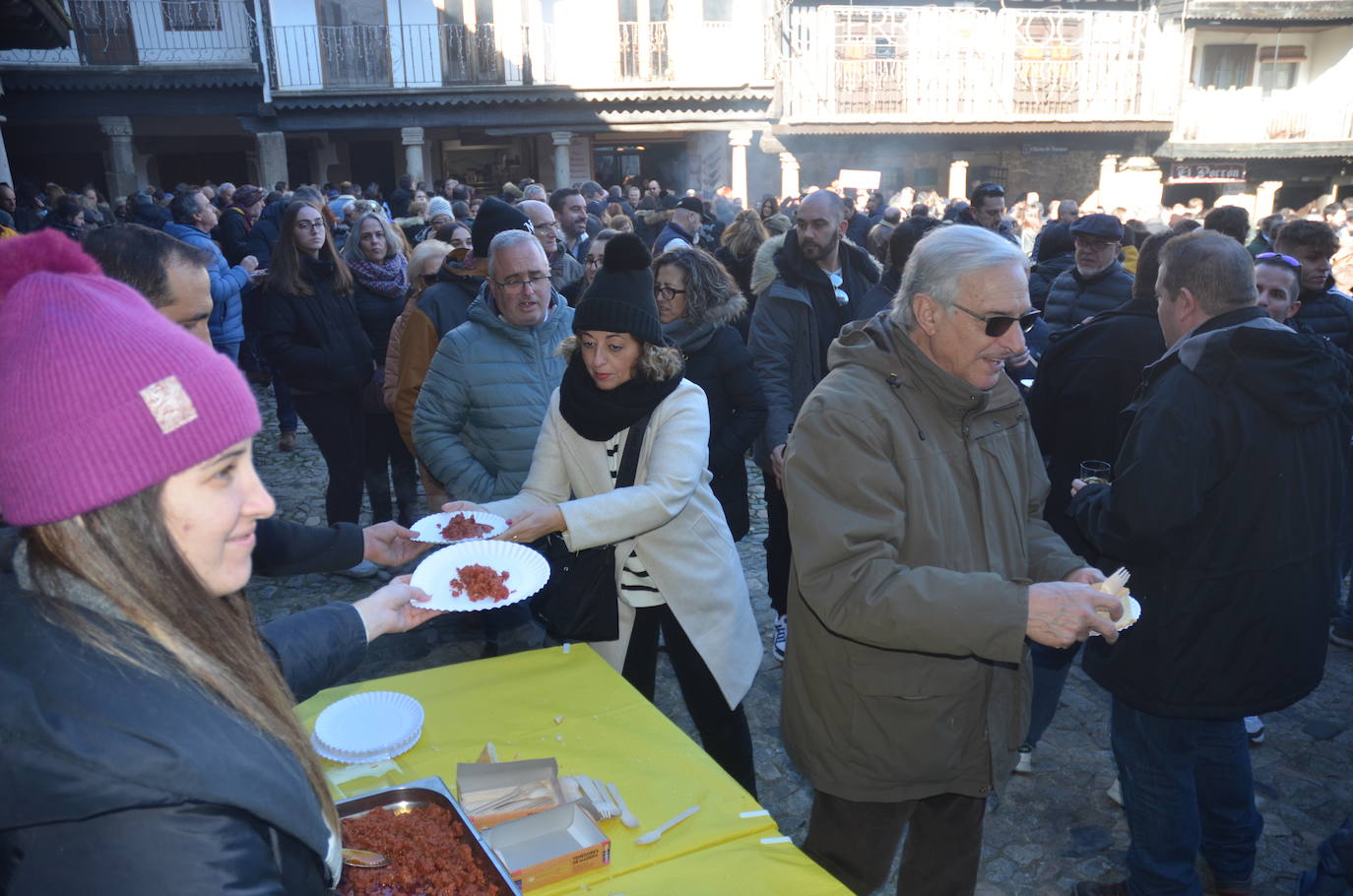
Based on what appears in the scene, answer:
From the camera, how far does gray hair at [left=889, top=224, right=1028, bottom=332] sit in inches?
86.4

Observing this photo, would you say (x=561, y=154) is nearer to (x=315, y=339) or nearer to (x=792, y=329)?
(x=315, y=339)

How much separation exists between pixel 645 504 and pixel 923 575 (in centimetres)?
102

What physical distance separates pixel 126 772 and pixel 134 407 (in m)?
0.40

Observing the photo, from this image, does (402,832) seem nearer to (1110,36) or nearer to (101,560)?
(101,560)

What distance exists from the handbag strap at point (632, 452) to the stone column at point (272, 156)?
18.5m

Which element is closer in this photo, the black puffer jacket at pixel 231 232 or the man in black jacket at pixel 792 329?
the man in black jacket at pixel 792 329

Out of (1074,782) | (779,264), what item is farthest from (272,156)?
(1074,782)

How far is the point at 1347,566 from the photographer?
511 cm

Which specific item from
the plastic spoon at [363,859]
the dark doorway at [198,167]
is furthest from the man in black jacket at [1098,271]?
the dark doorway at [198,167]

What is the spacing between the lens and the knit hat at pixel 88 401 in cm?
104

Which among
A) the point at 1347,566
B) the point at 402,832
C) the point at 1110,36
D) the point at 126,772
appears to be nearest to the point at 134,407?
the point at 126,772

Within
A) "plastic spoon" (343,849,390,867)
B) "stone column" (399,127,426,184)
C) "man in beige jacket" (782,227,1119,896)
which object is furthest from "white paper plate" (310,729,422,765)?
"stone column" (399,127,426,184)

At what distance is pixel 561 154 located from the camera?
2030 centimetres

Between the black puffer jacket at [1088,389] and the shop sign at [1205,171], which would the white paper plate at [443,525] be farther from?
the shop sign at [1205,171]
